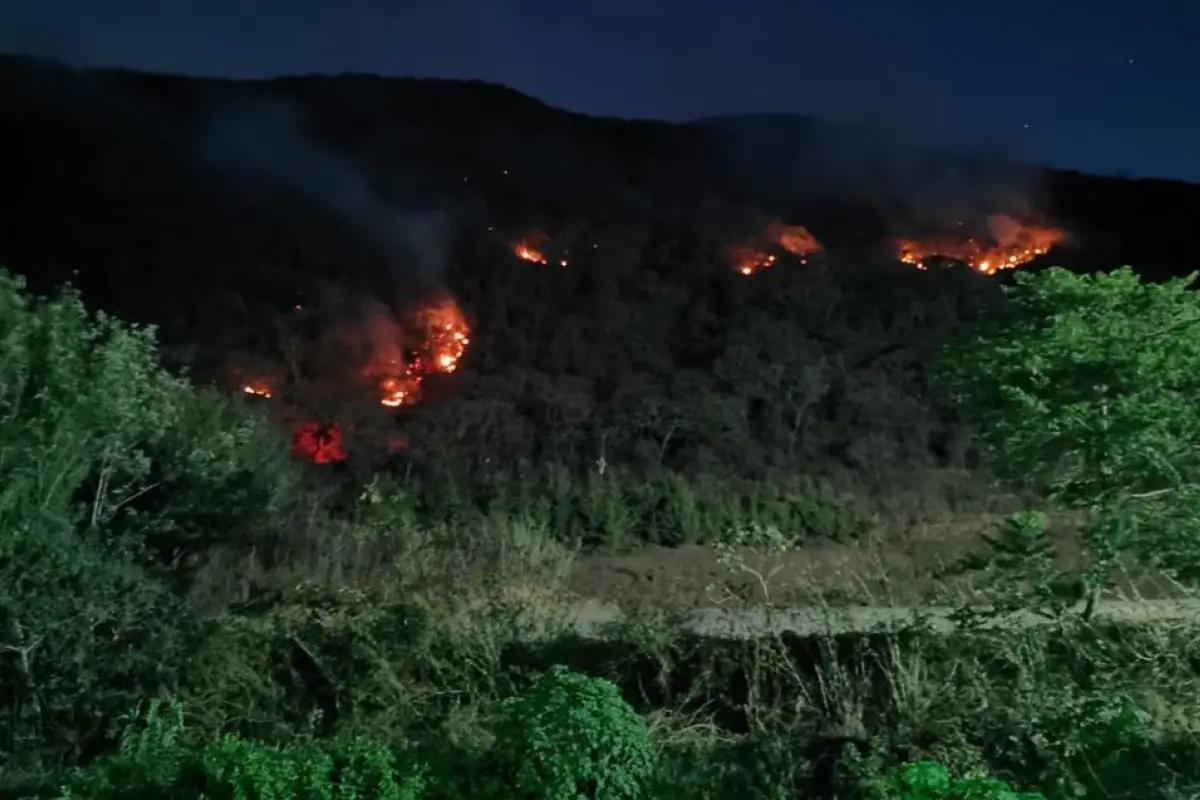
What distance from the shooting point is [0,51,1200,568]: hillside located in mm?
18641

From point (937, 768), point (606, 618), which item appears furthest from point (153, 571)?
point (937, 768)

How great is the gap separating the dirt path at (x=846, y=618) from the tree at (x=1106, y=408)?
311 mm

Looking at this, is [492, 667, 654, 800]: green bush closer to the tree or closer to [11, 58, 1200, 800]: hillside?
[11, 58, 1200, 800]: hillside

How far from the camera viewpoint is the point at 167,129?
1617 inches

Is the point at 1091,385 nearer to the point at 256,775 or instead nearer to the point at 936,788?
the point at 936,788

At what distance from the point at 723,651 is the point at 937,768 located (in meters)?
2.18

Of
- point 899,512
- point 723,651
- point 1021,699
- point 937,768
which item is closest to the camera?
point 937,768

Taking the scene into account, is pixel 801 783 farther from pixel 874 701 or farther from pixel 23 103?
pixel 23 103

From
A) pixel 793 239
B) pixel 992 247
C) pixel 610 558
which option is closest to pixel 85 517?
pixel 610 558

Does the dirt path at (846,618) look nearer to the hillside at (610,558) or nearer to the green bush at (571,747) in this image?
the hillside at (610,558)

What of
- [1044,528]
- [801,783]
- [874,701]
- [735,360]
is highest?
[735,360]

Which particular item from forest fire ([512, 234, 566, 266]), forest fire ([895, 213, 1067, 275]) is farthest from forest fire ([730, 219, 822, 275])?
forest fire ([512, 234, 566, 266])

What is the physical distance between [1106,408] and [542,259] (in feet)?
74.9

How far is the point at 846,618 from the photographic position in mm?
7090
